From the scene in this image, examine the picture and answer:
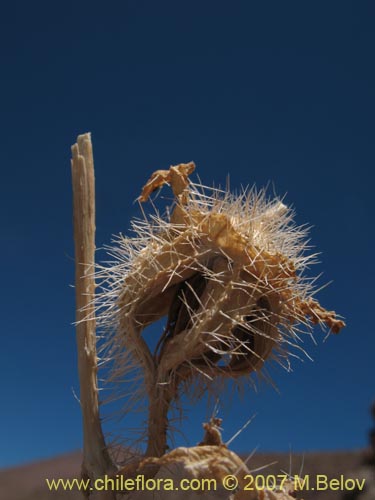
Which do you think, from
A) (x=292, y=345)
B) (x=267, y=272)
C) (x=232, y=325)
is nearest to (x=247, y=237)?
(x=267, y=272)

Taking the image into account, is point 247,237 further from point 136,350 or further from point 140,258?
point 136,350
